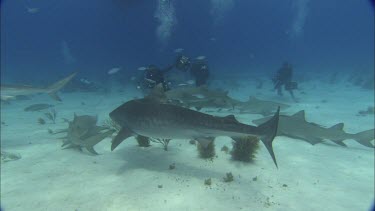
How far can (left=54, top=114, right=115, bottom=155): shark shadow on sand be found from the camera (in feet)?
30.9

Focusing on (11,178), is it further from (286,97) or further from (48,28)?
(48,28)

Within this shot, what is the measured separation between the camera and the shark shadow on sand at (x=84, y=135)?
9430mm

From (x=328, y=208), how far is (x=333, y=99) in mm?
17149

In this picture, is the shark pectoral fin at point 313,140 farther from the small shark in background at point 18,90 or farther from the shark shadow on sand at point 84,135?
the small shark in background at point 18,90

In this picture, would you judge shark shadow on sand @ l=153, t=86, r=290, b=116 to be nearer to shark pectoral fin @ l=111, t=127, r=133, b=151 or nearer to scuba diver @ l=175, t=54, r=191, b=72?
scuba diver @ l=175, t=54, r=191, b=72

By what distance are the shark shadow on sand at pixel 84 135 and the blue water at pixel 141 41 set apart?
22077 millimetres

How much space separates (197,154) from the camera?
9.10 meters

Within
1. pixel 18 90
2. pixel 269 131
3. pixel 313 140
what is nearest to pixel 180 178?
pixel 269 131

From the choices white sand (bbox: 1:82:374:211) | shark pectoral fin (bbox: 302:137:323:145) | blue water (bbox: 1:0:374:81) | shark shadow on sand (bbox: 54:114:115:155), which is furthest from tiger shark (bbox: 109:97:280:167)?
blue water (bbox: 1:0:374:81)

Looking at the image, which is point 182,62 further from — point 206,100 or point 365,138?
point 365,138

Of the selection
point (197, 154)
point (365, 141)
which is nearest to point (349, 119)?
point (365, 141)

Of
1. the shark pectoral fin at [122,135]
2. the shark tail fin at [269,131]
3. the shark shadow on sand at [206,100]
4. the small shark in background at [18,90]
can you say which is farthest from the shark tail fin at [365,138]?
the small shark in background at [18,90]

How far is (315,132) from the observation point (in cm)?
1078

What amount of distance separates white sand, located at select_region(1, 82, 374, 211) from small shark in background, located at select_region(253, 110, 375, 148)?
0.92 feet
